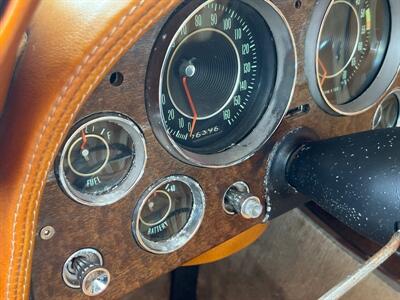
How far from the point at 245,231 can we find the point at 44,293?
19.0 inches

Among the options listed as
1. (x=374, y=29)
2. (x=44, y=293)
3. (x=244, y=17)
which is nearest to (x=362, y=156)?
(x=244, y=17)

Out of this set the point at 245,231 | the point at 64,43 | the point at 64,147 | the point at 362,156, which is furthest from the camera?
the point at 245,231

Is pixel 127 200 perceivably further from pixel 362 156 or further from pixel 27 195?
pixel 362 156

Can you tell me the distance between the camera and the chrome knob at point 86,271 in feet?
3.44

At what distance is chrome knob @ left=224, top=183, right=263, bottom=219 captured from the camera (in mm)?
1231

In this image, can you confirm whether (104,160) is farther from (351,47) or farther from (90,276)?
(351,47)

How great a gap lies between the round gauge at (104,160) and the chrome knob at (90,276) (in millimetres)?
108

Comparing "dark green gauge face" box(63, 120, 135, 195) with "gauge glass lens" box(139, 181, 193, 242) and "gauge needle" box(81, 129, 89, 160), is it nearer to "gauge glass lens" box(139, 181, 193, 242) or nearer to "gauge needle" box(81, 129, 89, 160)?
"gauge needle" box(81, 129, 89, 160)

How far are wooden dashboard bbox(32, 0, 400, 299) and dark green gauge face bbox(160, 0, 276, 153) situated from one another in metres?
0.05

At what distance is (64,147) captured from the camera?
3.20 ft

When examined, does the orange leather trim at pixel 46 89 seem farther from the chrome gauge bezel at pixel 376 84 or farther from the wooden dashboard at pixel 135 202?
the chrome gauge bezel at pixel 376 84

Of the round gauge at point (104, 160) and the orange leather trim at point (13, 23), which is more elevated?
the orange leather trim at point (13, 23)

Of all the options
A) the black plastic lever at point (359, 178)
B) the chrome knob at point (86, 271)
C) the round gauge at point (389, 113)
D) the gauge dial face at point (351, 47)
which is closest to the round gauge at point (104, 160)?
the chrome knob at point (86, 271)

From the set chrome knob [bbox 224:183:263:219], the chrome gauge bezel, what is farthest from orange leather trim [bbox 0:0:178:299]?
the chrome gauge bezel
